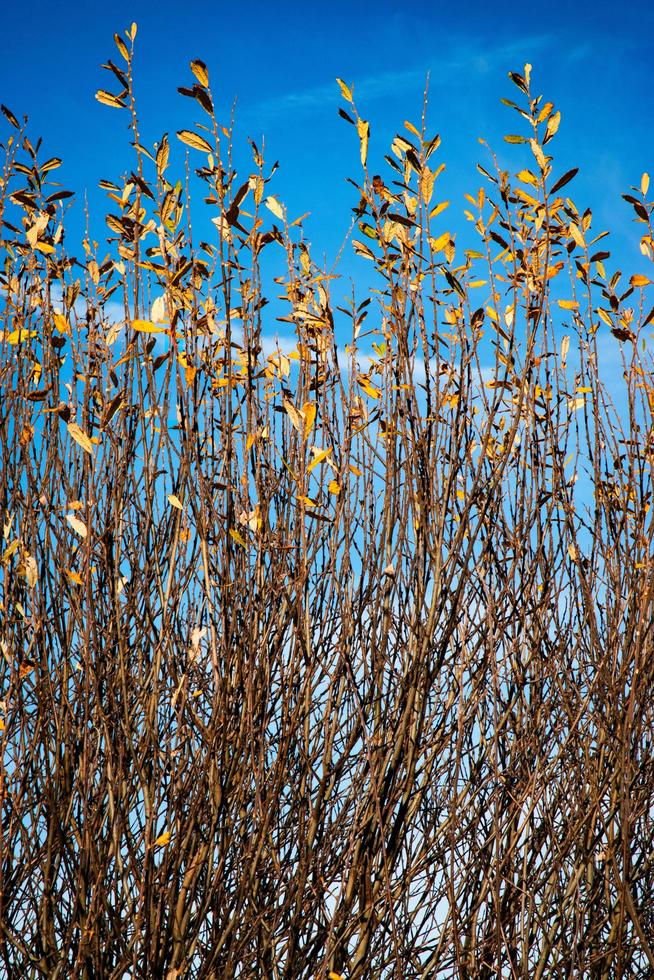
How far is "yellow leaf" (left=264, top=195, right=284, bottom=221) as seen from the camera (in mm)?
2652

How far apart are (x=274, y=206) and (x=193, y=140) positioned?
296mm

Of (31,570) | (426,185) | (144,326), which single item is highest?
(426,185)

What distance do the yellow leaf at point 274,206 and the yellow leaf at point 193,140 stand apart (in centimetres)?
22

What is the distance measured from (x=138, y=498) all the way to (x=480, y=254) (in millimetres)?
1341

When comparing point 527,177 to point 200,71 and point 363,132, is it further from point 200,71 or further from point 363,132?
point 200,71

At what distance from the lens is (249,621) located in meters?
→ 2.46

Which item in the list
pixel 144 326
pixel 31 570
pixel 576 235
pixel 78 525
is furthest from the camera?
pixel 576 235

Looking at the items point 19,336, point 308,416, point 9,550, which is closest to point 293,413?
point 308,416

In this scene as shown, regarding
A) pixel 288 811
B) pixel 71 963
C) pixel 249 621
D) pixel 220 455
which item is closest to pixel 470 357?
pixel 220 455

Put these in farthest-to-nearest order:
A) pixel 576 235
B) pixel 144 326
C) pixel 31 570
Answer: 1. pixel 576 235
2. pixel 31 570
3. pixel 144 326

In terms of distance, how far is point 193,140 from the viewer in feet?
8.32

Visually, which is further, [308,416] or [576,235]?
[576,235]

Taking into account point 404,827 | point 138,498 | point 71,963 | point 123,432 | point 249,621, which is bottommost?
point 71,963

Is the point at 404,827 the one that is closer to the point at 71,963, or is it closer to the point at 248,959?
the point at 248,959
